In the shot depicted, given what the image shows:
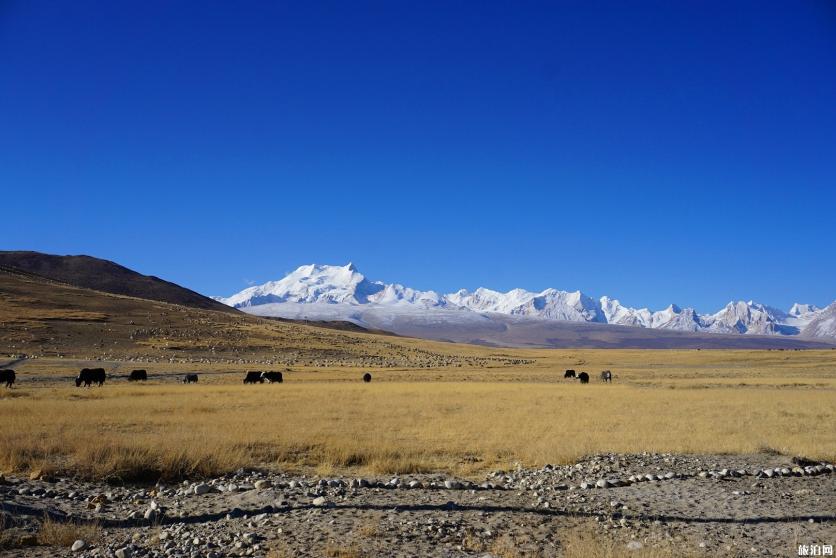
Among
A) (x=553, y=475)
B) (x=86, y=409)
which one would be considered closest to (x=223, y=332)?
(x=86, y=409)

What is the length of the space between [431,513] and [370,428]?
1252 centimetres

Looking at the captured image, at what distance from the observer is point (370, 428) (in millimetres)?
22391

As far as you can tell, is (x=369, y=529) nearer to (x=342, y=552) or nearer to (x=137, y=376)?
(x=342, y=552)

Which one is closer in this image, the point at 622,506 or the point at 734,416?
the point at 622,506

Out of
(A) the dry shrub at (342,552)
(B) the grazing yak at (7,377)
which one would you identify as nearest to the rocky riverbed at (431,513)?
(A) the dry shrub at (342,552)

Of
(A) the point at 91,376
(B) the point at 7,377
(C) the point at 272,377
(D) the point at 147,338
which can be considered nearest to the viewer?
(B) the point at 7,377

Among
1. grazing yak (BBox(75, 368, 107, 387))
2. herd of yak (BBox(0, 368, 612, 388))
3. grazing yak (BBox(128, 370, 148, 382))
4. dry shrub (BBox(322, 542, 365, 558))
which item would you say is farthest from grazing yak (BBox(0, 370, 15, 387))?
dry shrub (BBox(322, 542, 365, 558))

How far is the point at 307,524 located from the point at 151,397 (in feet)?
84.8

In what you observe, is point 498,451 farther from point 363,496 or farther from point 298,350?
point 298,350

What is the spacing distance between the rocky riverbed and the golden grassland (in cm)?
167

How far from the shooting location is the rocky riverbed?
848cm

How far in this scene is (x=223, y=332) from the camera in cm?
9494

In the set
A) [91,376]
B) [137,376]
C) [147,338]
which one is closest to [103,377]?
[91,376]

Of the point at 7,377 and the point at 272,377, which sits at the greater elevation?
the point at 7,377
